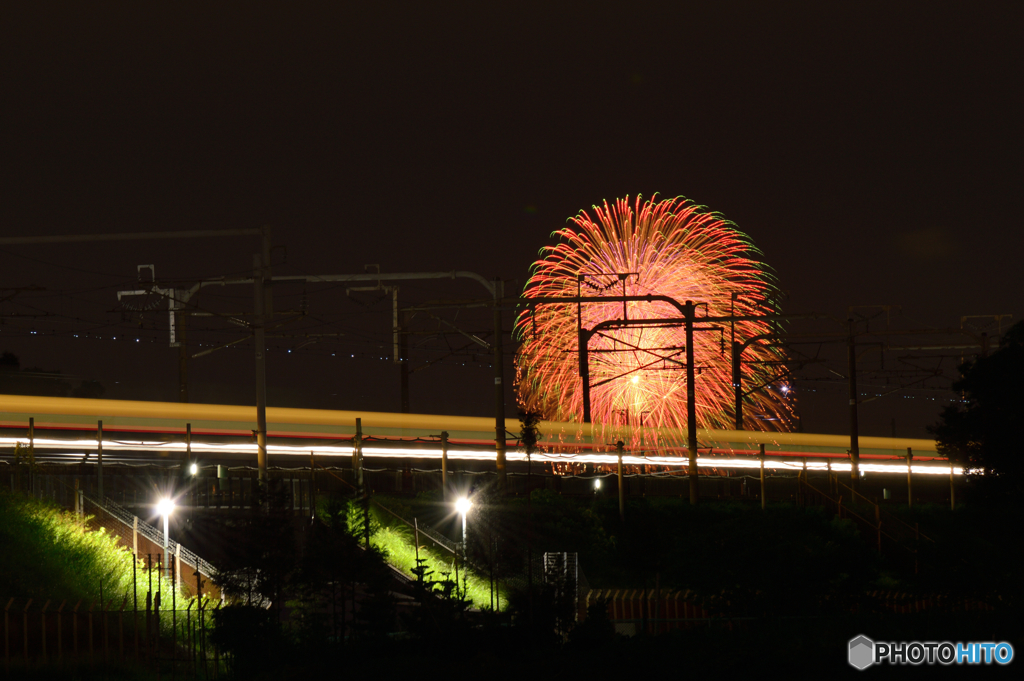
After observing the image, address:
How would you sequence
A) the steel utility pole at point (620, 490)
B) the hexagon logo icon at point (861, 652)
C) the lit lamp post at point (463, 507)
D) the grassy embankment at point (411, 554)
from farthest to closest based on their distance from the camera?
the steel utility pole at point (620, 490) < the lit lamp post at point (463, 507) < the grassy embankment at point (411, 554) < the hexagon logo icon at point (861, 652)

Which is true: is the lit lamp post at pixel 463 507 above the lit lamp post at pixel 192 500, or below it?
below

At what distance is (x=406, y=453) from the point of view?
131ft

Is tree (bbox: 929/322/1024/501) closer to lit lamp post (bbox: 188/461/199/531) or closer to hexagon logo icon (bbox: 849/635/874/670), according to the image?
hexagon logo icon (bbox: 849/635/874/670)

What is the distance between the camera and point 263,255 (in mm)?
30469

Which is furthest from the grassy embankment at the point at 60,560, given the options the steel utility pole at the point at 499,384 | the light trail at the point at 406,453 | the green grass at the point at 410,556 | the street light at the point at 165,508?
the steel utility pole at the point at 499,384

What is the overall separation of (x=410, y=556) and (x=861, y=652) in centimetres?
1398

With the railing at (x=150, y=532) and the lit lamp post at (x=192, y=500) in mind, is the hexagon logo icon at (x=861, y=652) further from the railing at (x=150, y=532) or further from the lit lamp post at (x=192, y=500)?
the lit lamp post at (x=192, y=500)

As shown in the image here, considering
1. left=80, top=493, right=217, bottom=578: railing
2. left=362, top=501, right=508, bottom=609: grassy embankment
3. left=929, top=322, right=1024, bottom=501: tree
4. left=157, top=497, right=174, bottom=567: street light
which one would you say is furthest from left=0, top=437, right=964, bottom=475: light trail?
left=929, top=322, right=1024, bottom=501: tree

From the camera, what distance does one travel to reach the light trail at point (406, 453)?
33219 millimetres

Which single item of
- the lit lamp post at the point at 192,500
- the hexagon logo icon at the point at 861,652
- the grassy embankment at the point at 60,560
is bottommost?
the hexagon logo icon at the point at 861,652

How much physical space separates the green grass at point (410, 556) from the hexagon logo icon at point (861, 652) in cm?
1034

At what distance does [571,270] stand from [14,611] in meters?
25.3

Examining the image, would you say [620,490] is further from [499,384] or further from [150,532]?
[150,532]

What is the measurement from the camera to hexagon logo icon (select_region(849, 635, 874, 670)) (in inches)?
635
